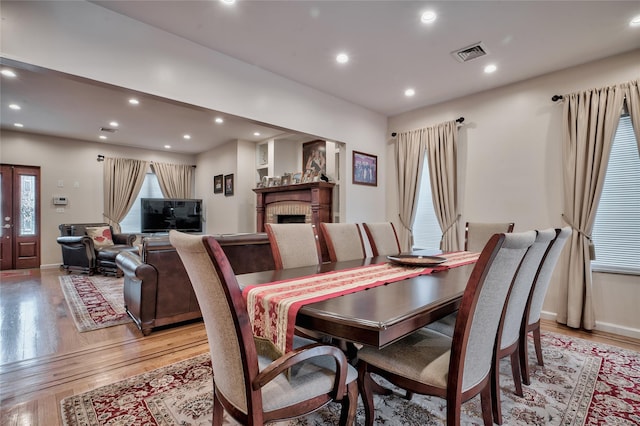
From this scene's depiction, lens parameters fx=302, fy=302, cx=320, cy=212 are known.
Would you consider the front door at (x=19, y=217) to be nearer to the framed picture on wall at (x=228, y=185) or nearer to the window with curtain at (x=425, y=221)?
the framed picture on wall at (x=228, y=185)

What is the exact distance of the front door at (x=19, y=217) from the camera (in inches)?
235

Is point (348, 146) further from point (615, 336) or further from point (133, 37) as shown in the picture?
point (615, 336)

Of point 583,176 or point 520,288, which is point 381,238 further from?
point 583,176

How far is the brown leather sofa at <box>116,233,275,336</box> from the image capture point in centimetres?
283

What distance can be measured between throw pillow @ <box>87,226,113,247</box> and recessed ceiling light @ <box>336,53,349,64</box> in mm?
5650


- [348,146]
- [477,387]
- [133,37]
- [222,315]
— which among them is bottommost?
[477,387]

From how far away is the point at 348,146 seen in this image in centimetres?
434

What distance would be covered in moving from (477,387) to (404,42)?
281cm

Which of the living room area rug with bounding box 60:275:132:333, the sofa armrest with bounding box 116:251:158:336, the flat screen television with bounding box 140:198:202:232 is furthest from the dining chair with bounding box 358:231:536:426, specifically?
the flat screen television with bounding box 140:198:202:232

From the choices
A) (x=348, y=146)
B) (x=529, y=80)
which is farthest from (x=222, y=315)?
(x=529, y=80)

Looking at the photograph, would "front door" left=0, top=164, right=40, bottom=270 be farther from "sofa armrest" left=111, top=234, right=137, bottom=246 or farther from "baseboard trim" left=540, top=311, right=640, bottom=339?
"baseboard trim" left=540, top=311, right=640, bottom=339

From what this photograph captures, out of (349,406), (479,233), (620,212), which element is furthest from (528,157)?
(349,406)

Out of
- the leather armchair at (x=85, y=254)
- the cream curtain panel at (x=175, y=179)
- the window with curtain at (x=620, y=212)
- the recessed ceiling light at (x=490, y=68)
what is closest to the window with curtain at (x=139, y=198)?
the cream curtain panel at (x=175, y=179)

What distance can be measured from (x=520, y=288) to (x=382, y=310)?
89 centimetres
